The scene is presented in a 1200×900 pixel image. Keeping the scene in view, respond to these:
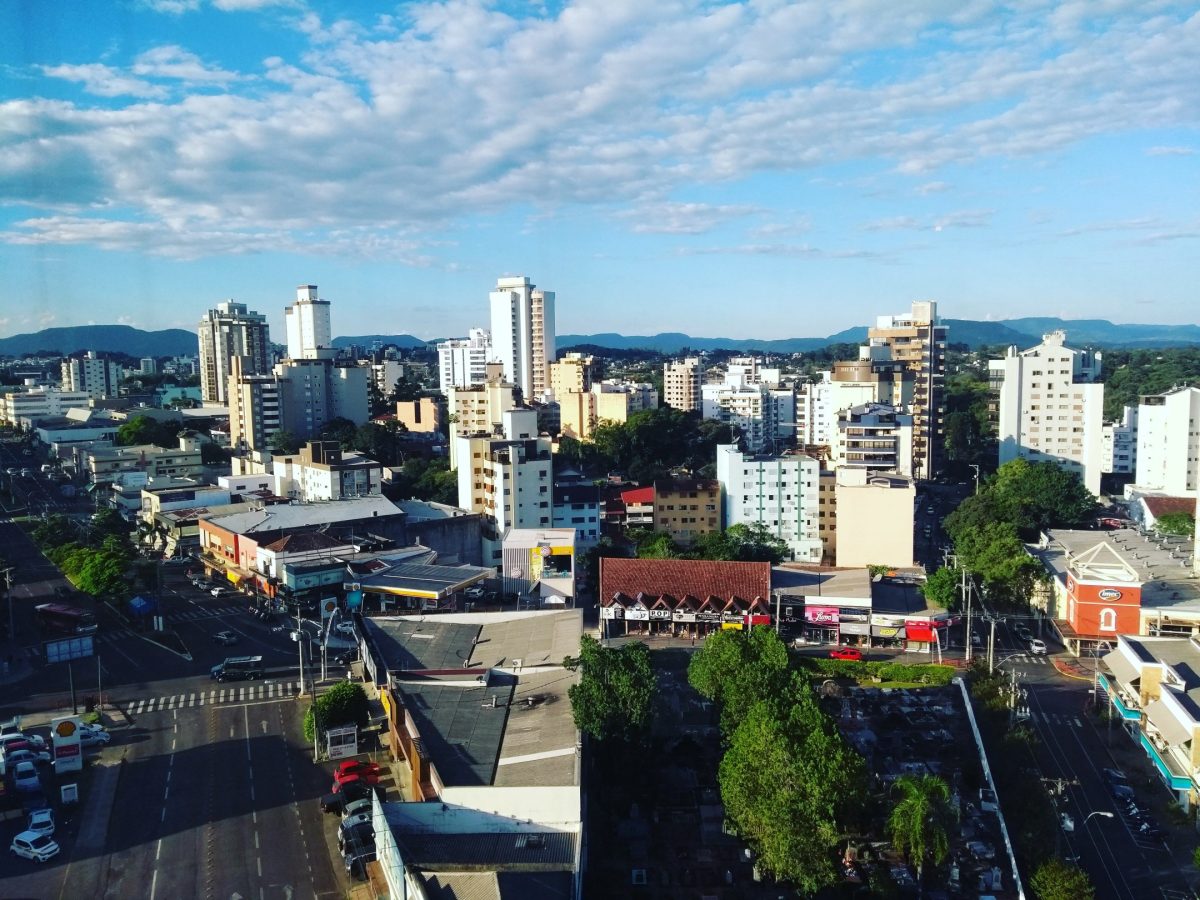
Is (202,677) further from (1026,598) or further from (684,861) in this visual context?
(1026,598)

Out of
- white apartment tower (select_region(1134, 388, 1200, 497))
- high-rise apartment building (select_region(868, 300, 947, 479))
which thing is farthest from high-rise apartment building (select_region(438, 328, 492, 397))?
white apartment tower (select_region(1134, 388, 1200, 497))

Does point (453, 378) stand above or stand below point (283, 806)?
above

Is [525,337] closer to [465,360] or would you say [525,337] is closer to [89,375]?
[465,360]

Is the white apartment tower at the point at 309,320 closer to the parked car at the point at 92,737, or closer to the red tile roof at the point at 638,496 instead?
the red tile roof at the point at 638,496

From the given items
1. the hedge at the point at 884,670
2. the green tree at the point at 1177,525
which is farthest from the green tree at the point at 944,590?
the green tree at the point at 1177,525

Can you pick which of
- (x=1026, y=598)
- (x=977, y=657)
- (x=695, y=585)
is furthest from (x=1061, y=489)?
(x=695, y=585)

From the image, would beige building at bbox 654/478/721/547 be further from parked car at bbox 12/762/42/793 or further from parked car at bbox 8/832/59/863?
parked car at bbox 8/832/59/863
